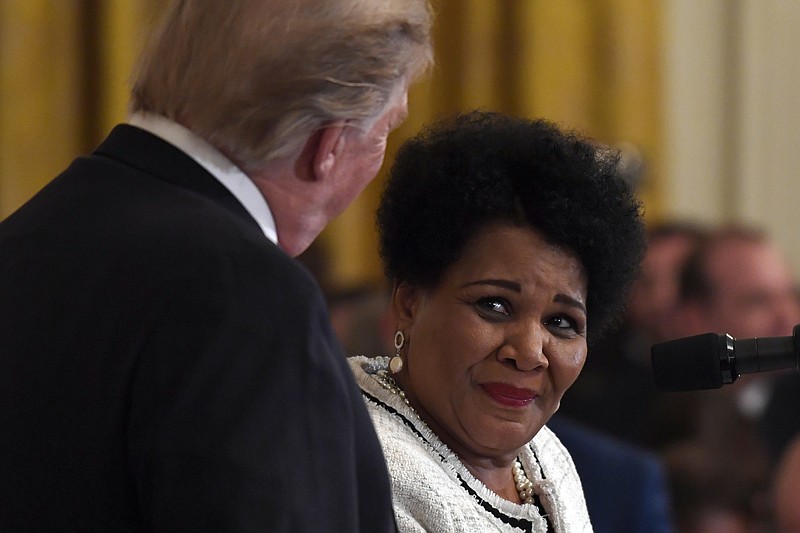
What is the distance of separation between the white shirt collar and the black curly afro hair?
1.64ft

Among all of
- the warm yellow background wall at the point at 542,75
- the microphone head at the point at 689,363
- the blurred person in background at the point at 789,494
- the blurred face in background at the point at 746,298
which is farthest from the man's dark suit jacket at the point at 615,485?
the warm yellow background wall at the point at 542,75

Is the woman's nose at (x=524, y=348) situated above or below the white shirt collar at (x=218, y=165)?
below

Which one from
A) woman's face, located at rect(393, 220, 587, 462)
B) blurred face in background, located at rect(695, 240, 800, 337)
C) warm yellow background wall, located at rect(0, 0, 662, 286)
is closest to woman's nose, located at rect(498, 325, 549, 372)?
woman's face, located at rect(393, 220, 587, 462)

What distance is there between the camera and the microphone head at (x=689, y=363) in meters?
1.74

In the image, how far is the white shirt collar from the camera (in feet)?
4.99

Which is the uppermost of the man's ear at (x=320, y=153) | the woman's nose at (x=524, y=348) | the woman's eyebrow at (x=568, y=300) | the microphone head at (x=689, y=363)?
the man's ear at (x=320, y=153)

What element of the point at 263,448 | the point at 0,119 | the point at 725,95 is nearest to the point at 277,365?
the point at 263,448

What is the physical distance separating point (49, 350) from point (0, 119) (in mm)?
3704

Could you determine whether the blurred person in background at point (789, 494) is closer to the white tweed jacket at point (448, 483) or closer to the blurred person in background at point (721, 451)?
the blurred person in background at point (721, 451)

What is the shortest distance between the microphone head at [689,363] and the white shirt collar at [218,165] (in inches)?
21.8

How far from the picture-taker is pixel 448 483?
6.27ft

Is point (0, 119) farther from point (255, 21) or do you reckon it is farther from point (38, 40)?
point (255, 21)

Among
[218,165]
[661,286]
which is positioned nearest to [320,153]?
[218,165]

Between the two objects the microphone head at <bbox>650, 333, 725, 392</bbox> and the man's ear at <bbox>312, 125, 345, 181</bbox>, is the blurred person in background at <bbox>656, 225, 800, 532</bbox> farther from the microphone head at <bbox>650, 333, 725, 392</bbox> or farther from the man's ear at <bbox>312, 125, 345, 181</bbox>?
the man's ear at <bbox>312, 125, 345, 181</bbox>
